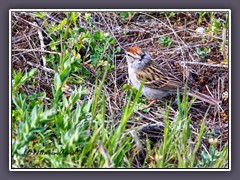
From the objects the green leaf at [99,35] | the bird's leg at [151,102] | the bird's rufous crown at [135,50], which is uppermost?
the green leaf at [99,35]

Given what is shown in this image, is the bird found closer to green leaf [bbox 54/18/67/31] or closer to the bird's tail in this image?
the bird's tail

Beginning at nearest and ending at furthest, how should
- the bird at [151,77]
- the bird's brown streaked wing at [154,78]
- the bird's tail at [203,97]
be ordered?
1. the bird's tail at [203,97]
2. the bird at [151,77]
3. the bird's brown streaked wing at [154,78]

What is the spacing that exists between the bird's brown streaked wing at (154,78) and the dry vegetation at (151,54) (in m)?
0.12

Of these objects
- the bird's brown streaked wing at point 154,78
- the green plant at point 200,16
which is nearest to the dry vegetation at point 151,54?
the green plant at point 200,16

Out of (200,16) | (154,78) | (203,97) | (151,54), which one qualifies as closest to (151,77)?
(154,78)

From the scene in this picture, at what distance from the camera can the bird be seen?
217 inches

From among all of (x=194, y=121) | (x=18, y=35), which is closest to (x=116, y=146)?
(x=194, y=121)

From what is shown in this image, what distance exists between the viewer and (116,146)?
5.17 m

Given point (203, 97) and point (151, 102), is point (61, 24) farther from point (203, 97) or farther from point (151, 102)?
point (203, 97)

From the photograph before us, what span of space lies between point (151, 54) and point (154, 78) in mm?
258

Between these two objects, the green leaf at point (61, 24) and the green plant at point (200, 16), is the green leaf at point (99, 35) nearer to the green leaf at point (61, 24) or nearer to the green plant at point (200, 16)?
the green leaf at point (61, 24)

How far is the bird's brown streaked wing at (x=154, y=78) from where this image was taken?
18.4ft

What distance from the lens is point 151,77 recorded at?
18.9 feet

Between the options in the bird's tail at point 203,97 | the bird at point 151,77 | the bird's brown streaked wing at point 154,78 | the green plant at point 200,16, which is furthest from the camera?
the bird's brown streaked wing at point 154,78
